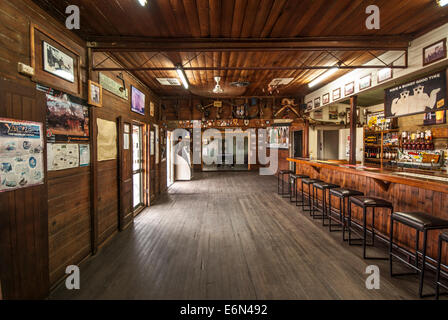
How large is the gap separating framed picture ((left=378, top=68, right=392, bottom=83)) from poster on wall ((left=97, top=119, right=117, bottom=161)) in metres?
5.26

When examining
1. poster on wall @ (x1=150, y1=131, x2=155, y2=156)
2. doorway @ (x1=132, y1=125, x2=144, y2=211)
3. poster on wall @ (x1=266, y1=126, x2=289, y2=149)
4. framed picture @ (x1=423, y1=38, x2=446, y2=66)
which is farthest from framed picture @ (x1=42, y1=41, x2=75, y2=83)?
poster on wall @ (x1=266, y1=126, x2=289, y2=149)

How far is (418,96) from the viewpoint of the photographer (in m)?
3.36

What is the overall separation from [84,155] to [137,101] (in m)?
2.31

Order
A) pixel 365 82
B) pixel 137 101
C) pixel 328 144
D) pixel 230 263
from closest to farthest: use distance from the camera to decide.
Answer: pixel 230 263, pixel 365 82, pixel 137 101, pixel 328 144

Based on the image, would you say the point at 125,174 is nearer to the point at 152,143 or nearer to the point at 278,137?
the point at 152,143

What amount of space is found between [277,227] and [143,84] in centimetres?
481

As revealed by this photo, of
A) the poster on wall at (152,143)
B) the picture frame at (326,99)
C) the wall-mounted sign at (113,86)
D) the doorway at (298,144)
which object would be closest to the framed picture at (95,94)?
the wall-mounted sign at (113,86)

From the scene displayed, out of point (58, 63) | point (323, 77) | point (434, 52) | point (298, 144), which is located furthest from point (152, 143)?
point (434, 52)

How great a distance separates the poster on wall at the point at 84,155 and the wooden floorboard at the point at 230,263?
1.37m

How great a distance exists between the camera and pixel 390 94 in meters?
3.90

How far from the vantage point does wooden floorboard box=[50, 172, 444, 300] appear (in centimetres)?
207

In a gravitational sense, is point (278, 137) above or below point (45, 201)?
above
